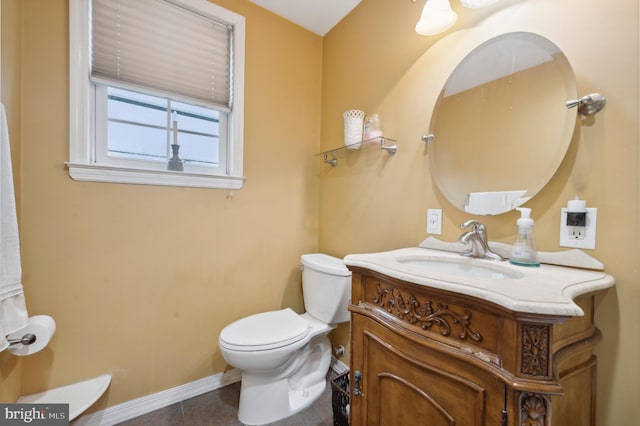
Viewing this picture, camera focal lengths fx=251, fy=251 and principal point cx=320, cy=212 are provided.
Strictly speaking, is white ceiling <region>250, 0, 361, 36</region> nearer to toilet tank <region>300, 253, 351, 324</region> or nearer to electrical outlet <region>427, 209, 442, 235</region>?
electrical outlet <region>427, 209, 442, 235</region>

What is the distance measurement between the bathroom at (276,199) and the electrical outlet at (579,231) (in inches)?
0.7

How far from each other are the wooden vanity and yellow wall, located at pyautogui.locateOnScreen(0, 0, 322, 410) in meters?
1.00

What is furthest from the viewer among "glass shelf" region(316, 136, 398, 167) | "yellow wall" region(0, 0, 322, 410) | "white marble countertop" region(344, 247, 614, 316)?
"glass shelf" region(316, 136, 398, 167)

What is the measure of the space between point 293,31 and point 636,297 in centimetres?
216

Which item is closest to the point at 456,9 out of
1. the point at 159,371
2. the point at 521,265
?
the point at 521,265

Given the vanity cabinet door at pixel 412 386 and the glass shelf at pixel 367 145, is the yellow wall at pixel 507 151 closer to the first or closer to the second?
the glass shelf at pixel 367 145

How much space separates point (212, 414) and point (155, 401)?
0.32 metres

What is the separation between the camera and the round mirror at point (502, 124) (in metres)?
0.83

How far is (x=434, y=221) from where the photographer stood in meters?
1.15

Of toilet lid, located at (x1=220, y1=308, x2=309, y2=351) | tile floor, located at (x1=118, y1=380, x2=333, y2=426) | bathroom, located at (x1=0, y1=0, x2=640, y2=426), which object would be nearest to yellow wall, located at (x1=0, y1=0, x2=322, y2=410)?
bathroom, located at (x1=0, y1=0, x2=640, y2=426)

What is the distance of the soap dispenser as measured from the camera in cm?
80

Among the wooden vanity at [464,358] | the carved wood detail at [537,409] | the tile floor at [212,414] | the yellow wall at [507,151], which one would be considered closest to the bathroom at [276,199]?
the yellow wall at [507,151]

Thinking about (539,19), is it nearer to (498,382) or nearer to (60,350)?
(498,382)

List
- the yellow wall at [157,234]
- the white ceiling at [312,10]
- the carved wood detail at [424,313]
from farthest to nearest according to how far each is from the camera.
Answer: the white ceiling at [312,10]
the yellow wall at [157,234]
the carved wood detail at [424,313]
